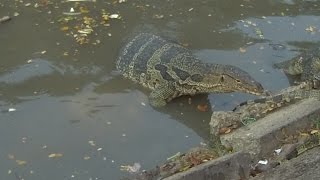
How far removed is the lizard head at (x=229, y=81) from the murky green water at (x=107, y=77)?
11.1 inches

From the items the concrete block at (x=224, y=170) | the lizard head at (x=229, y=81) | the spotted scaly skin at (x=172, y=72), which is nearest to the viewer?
the concrete block at (x=224, y=170)

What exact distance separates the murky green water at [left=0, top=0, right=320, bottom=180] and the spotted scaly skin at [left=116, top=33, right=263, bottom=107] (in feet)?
0.60

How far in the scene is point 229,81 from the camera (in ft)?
26.2

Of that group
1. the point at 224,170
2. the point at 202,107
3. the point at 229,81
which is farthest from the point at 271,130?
the point at 202,107

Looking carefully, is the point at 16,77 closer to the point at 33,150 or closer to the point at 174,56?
the point at 33,150

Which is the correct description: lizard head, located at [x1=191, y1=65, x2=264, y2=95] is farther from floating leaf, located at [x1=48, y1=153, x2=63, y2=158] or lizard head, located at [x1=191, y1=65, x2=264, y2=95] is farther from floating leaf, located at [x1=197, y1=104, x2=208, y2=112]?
floating leaf, located at [x1=48, y1=153, x2=63, y2=158]

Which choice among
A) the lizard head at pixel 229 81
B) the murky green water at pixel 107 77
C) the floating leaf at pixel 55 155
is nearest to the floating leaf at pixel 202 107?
the murky green water at pixel 107 77

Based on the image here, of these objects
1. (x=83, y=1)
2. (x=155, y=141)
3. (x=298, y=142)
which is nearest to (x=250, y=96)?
(x=155, y=141)

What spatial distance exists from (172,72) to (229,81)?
0.90 metres

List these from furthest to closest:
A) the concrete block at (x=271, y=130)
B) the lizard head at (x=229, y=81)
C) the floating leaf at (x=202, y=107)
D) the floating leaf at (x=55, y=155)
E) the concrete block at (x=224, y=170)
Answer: the floating leaf at (x=202, y=107), the lizard head at (x=229, y=81), the floating leaf at (x=55, y=155), the concrete block at (x=271, y=130), the concrete block at (x=224, y=170)

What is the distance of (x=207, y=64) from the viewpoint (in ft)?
27.5

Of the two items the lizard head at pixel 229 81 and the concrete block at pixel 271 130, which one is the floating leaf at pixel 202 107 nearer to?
the lizard head at pixel 229 81

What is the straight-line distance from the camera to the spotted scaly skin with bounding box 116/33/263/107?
798cm

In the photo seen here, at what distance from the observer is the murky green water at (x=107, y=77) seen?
7.20 meters
